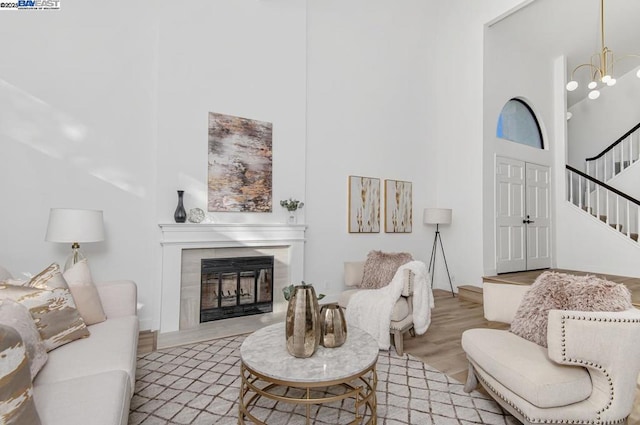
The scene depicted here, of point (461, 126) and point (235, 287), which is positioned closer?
point (235, 287)

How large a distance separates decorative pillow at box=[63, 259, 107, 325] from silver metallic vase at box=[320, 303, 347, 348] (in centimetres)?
152

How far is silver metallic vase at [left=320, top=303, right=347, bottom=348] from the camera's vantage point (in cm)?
190

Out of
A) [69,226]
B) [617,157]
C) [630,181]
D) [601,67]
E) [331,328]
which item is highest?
[601,67]

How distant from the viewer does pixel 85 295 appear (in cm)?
215

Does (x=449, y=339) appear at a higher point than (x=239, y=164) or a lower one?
lower

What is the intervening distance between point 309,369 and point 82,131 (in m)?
3.24

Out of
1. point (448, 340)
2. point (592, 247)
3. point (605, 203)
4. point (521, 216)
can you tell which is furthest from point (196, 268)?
point (605, 203)

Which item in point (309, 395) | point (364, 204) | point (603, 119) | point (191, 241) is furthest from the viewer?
point (603, 119)

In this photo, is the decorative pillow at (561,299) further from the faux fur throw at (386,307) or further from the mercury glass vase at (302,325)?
the mercury glass vase at (302,325)

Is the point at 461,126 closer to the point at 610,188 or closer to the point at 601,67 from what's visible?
the point at 601,67

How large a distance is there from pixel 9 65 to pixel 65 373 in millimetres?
3071

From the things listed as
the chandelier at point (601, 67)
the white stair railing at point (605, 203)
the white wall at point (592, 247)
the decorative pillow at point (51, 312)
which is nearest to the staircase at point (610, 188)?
the white stair railing at point (605, 203)

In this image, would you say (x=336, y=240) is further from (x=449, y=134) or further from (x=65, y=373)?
(x=65, y=373)

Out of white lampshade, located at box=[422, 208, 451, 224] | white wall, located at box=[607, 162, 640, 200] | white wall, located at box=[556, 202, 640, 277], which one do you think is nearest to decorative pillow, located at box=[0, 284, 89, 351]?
white lampshade, located at box=[422, 208, 451, 224]
